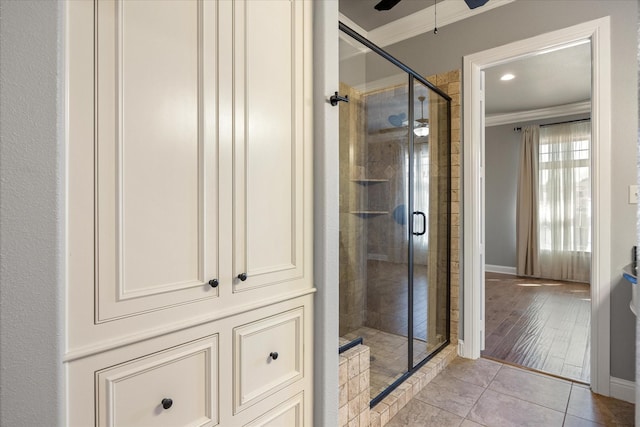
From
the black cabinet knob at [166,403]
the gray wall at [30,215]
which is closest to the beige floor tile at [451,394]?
the black cabinet knob at [166,403]

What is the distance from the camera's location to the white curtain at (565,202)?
5.55 metres

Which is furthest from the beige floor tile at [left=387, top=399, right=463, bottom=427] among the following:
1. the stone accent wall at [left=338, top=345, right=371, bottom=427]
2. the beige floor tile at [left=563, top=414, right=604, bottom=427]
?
the beige floor tile at [left=563, top=414, right=604, bottom=427]

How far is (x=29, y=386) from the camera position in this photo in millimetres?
633

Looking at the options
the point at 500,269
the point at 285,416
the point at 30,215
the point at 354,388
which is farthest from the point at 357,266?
the point at 500,269

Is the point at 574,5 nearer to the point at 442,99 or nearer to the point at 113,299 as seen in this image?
the point at 442,99

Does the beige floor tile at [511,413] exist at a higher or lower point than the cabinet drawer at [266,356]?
lower

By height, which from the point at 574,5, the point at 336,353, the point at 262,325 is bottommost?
the point at 336,353

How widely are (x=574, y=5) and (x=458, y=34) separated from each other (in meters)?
0.79

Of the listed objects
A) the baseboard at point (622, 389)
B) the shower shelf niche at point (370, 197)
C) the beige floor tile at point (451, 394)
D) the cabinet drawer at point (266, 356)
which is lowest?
the beige floor tile at point (451, 394)

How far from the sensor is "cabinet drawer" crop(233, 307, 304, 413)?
3.55ft

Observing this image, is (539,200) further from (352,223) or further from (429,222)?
(352,223)

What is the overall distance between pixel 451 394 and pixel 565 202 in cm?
509

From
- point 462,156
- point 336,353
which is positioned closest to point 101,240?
point 336,353

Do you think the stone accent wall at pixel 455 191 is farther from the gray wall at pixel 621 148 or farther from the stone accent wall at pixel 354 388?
the stone accent wall at pixel 354 388
